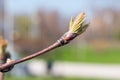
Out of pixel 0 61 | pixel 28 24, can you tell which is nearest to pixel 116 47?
→ pixel 28 24

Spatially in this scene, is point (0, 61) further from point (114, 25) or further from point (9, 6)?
point (114, 25)

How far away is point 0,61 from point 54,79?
7360mm

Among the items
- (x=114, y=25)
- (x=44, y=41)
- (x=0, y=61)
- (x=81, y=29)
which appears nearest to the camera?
(x=81, y=29)

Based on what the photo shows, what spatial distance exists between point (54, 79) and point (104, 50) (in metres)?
22.3

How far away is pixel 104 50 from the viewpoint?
3055cm

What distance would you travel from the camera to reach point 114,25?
108ft

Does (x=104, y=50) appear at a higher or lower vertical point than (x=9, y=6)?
lower

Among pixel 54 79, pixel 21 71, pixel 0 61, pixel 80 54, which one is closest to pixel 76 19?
pixel 0 61

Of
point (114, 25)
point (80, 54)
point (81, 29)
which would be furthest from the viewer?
point (114, 25)

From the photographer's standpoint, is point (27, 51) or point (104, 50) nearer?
point (27, 51)

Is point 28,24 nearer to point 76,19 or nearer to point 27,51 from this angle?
point 27,51

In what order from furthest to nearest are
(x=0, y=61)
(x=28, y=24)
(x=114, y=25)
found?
(x=114, y=25), (x=28, y=24), (x=0, y=61)

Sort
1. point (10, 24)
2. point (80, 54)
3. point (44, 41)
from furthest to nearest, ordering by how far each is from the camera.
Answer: point (80, 54)
point (10, 24)
point (44, 41)

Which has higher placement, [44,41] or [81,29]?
[81,29]
